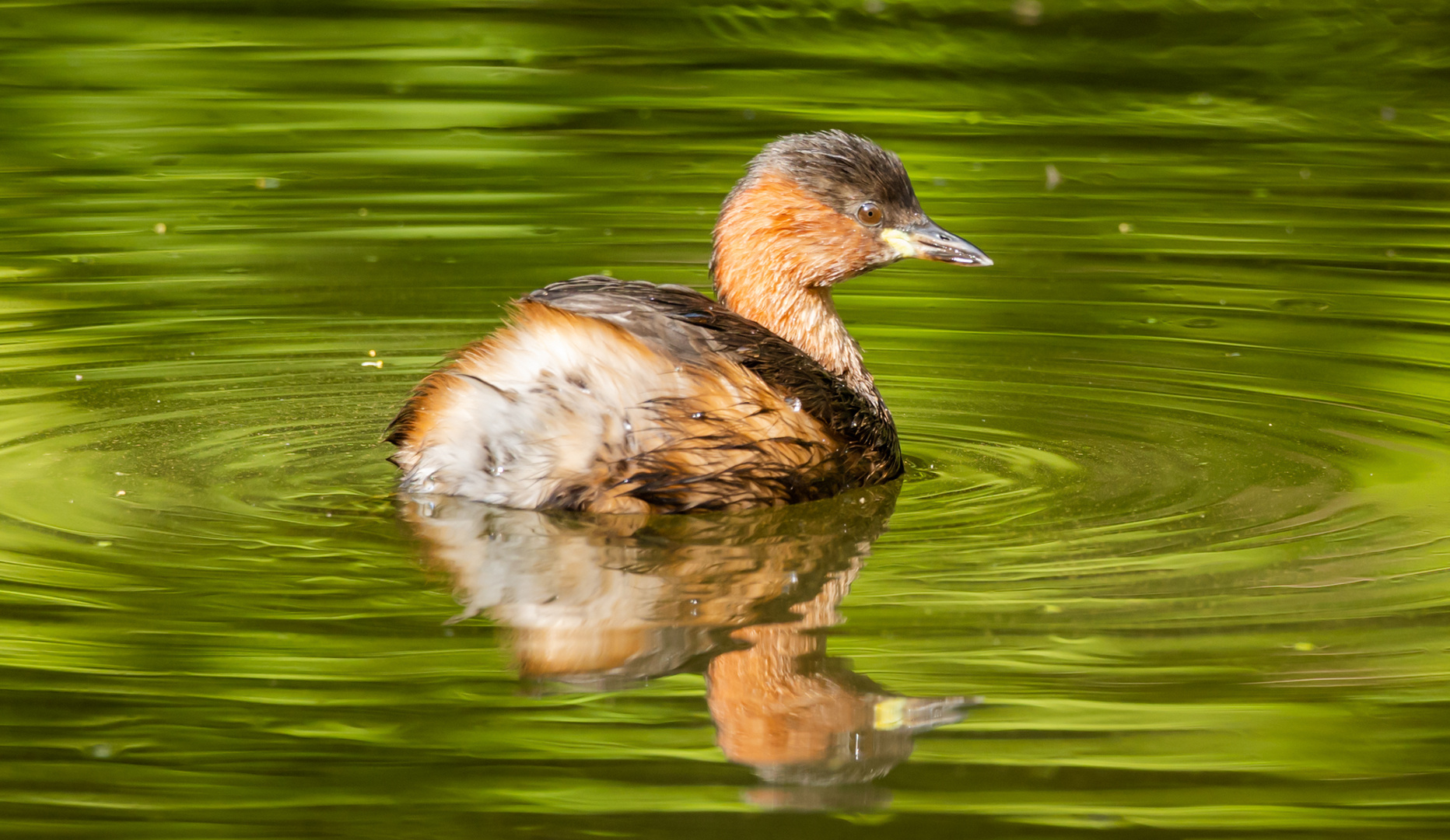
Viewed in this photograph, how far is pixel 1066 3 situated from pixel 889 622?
26.5 ft

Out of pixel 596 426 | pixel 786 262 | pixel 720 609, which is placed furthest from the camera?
pixel 786 262

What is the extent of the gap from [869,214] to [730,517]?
3.82ft

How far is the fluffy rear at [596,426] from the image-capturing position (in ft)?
15.8

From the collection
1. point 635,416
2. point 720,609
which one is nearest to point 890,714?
point 720,609

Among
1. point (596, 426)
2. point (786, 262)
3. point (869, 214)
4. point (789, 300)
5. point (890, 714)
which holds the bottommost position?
point (890, 714)

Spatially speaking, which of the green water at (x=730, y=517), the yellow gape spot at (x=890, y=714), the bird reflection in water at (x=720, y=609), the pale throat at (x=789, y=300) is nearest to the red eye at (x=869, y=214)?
the pale throat at (x=789, y=300)

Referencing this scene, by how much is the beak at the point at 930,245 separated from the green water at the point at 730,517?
0.54 m

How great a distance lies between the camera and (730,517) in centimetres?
498

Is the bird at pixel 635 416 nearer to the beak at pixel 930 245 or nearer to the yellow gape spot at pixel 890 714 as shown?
the beak at pixel 930 245

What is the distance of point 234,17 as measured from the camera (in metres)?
11.8

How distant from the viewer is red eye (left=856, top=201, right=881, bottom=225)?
18.6ft

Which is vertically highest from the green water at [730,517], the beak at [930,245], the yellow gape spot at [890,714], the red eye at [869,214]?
the red eye at [869,214]

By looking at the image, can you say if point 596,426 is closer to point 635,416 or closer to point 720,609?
point 635,416

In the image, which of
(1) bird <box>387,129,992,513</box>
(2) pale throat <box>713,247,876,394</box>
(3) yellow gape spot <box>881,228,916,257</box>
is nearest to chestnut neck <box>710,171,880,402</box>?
(2) pale throat <box>713,247,876,394</box>
